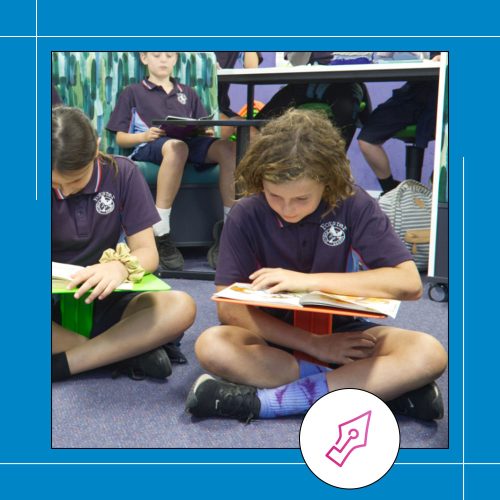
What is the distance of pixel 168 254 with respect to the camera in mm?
2098

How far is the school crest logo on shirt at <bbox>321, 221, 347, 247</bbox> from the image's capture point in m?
1.17

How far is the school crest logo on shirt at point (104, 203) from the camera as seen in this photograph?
1300 millimetres

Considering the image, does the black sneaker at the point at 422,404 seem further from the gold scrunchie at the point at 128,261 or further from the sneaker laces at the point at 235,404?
the gold scrunchie at the point at 128,261

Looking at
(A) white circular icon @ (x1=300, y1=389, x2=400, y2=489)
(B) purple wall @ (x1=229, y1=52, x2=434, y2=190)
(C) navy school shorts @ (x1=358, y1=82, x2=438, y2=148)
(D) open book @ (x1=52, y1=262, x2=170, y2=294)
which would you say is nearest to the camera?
(A) white circular icon @ (x1=300, y1=389, x2=400, y2=489)

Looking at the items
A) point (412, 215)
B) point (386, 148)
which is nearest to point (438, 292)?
point (412, 215)

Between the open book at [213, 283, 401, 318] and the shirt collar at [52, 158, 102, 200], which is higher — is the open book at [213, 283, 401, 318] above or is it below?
below

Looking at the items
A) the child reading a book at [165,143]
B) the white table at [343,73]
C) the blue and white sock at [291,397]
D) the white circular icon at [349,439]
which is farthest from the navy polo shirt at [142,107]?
the white circular icon at [349,439]

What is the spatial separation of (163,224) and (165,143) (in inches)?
10.5

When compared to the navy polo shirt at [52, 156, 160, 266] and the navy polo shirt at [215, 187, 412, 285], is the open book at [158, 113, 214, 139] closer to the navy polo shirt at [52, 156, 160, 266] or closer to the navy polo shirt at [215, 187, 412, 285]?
the navy polo shirt at [52, 156, 160, 266]

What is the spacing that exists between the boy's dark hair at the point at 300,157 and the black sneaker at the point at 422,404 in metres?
0.35

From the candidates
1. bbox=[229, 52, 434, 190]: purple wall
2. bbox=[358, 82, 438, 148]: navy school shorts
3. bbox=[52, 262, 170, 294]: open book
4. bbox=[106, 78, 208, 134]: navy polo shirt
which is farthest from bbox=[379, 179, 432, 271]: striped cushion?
bbox=[52, 262, 170, 294]: open book

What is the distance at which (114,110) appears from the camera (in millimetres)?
2094

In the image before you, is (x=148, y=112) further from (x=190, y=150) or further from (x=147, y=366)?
(x=147, y=366)

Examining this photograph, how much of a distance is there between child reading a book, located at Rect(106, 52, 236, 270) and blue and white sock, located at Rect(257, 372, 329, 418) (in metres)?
1.01
